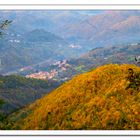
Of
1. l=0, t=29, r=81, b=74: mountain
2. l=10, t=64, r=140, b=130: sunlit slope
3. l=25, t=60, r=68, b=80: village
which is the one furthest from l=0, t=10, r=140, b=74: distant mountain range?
l=10, t=64, r=140, b=130: sunlit slope

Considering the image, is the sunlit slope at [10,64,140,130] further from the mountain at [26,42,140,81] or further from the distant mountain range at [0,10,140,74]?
the distant mountain range at [0,10,140,74]

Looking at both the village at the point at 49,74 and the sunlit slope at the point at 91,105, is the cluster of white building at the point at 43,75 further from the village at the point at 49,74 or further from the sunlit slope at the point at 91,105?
the sunlit slope at the point at 91,105

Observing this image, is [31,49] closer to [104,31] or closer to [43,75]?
[43,75]

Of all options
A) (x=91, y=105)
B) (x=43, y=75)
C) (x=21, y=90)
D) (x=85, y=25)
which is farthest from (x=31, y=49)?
(x=91, y=105)
